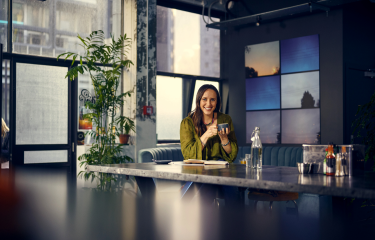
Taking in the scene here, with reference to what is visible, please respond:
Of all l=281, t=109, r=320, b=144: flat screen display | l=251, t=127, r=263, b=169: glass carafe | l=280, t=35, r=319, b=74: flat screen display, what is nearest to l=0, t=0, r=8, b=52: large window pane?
l=280, t=35, r=319, b=74: flat screen display

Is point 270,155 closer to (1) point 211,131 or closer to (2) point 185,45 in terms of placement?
(2) point 185,45

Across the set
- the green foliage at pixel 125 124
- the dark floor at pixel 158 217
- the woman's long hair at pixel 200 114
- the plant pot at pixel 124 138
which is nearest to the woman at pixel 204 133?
the woman's long hair at pixel 200 114

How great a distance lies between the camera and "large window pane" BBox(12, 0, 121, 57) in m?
6.11

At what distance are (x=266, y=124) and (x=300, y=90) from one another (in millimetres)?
904

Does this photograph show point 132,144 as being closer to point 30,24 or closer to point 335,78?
point 30,24

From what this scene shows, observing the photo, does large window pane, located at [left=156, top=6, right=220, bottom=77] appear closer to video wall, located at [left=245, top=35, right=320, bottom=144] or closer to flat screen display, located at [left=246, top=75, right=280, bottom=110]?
video wall, located at [left=245, top=35, right=320, bottom=144]

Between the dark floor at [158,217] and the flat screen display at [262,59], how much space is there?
8.48 feet

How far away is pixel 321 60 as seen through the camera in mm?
6461

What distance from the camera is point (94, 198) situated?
5.60 meters

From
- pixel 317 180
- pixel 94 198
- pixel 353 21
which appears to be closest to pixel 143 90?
pixel 94 198

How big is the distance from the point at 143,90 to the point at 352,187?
18.1 feet

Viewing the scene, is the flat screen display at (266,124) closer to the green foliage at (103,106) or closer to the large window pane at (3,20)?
the green foliage at (103,106)

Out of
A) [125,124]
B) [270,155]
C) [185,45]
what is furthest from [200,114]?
[185,45]

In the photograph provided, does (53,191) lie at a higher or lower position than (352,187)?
lower
